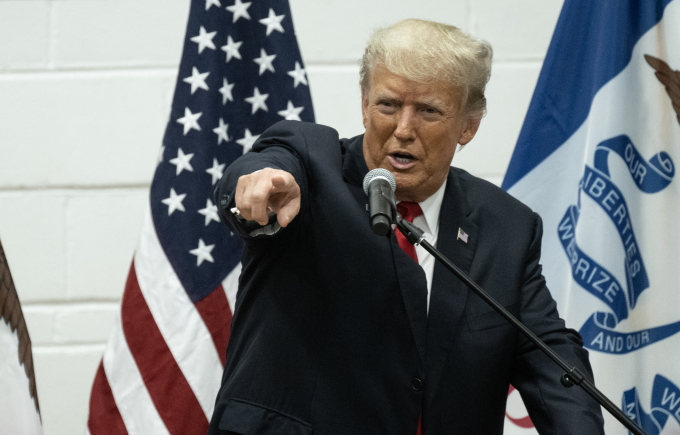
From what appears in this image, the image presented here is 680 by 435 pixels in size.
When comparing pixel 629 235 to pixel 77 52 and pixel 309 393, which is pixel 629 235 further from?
pixel 77 52

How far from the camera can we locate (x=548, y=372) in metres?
1.19

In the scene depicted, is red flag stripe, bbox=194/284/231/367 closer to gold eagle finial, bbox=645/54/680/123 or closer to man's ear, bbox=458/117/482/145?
man's ear, bbox=458/117/482/145

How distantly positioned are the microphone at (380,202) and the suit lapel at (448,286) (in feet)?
1.20

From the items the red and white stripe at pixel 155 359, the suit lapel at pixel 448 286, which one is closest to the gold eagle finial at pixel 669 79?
the suit lapel at pixel 448 286

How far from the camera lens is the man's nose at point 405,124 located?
1231mm

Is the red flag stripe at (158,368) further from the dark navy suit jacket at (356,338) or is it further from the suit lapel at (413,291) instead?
the suit lapel at (413,291)

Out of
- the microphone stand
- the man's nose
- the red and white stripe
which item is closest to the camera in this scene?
the microphone stand

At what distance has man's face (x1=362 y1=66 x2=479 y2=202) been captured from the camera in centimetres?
123

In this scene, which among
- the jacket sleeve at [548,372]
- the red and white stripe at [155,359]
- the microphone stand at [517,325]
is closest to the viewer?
the microphone stand at [517,325]

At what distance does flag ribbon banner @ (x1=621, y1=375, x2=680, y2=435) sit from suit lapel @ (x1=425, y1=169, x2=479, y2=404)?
0.96 m

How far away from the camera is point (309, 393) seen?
1.13m

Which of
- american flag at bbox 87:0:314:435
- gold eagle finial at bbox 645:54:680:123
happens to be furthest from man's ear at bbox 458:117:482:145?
gold eagle finial at bbox 645:54:680:123

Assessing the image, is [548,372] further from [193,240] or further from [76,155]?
[76,155]

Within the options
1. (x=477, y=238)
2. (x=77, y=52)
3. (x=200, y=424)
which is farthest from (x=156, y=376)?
(x=77, y=52)
